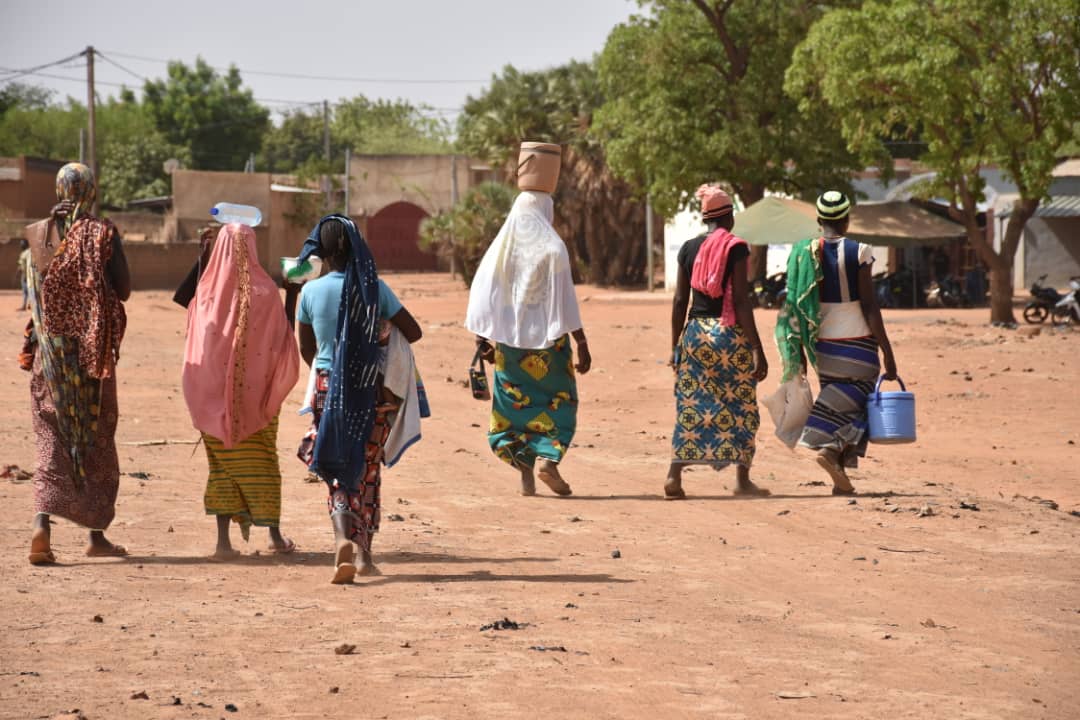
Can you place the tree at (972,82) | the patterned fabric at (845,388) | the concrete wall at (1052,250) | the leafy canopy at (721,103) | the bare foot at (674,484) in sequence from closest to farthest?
the patterned fabric at (845,388), the bare foot at (674,484), the tree at (972,82), the leafy canopy at (721,103), the concrete wall at (1052,250)

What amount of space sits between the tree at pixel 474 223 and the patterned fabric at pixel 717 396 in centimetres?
2977

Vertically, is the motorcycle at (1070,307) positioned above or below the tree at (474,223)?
below

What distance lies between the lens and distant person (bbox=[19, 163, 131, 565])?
259 inches

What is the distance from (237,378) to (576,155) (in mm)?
34683

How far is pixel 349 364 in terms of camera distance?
20.2 feet

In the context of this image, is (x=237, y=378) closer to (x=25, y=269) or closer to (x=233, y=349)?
(x=233, y=349)

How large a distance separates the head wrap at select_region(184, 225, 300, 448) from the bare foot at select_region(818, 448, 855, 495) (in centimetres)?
346

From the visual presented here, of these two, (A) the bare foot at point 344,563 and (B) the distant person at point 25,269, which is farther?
(B) the distant person at point 25,269

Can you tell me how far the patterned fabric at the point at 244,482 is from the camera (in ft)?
21.9

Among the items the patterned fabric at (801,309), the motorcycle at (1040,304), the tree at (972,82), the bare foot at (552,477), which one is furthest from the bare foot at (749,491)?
the motorcycle at (1040,304)

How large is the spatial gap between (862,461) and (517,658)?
678cm

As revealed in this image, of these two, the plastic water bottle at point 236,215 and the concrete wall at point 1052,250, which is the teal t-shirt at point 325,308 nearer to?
the plastic water bottle at point 236,215

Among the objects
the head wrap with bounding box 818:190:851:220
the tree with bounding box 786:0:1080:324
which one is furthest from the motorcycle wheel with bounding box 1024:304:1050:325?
the head wrap with bounding box 818:190:851:220

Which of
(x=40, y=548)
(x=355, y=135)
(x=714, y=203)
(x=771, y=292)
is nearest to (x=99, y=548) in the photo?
Answer: (x=40, y=548)
